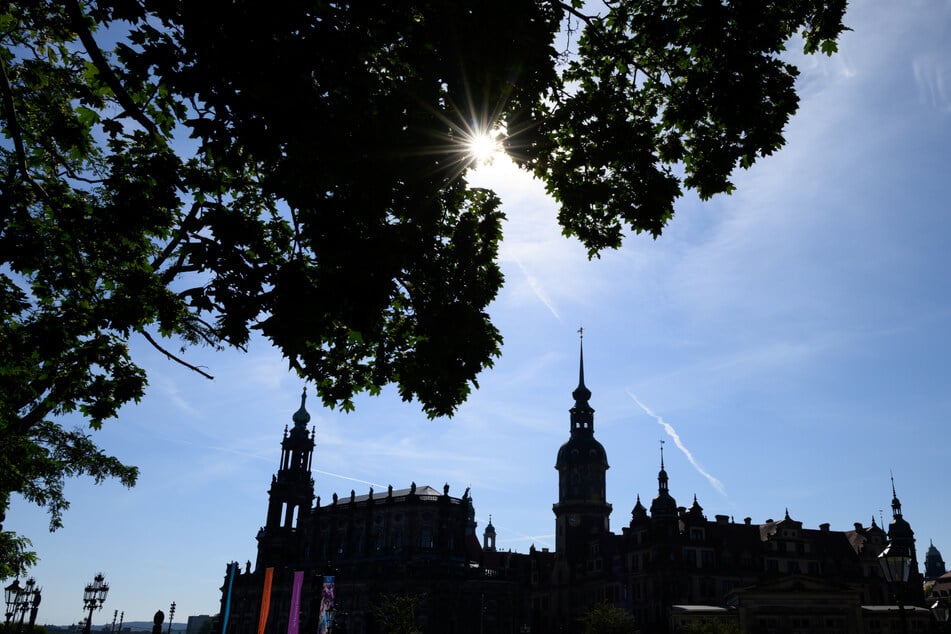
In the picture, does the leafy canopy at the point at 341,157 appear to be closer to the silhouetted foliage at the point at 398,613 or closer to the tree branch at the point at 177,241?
the tree branch at the point at 177,241

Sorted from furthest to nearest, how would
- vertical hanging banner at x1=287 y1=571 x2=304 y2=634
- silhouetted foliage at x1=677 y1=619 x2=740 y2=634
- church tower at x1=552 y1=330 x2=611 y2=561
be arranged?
church tower at x1=552 y1=330 x2=611 y2=561, silhouetted foliage at x1=677 y1=619 x2=740 y2=634, vertical hanging banner at x1=287 y1=571 x2=304 y2=634

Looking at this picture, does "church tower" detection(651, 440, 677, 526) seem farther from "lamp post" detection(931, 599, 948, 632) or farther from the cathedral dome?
"lamp post" detection(931, 599, 948, 632)

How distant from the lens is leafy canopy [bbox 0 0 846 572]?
9156 mm

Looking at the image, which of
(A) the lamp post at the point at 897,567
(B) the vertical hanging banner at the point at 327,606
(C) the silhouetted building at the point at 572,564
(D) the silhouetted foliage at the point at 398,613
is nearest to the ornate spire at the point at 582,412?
(C) the silhouetted building at the point at 572,564

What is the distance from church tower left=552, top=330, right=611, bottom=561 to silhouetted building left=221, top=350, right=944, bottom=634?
165 millimetres

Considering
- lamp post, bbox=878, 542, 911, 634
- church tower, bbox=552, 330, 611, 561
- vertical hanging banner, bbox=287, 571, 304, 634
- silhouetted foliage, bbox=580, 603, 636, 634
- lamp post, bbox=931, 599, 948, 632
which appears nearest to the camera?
lamp post, bbox=878, 542, 911, 634

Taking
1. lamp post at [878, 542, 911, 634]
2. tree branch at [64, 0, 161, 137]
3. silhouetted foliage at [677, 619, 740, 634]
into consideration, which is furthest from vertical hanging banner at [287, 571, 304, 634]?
tree branch at [64, 0, 161, 137]

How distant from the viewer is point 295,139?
9.07m

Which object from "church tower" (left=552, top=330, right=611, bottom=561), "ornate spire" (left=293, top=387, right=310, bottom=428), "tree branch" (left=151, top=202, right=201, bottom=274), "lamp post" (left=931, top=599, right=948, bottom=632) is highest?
"ornate spire" (left=293, top=387, right=310, bottom=428)

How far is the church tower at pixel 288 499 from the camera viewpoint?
105m

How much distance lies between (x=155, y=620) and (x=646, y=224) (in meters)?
29.7

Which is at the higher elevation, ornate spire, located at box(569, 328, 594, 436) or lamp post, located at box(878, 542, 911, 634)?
ornate spire, located at box(569, 328, 594, 436)

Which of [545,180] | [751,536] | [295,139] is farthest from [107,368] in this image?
[751,536]

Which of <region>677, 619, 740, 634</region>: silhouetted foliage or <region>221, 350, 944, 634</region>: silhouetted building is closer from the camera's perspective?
<region>677, 619, 740, 634</region>: silhouetted foliage
